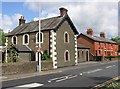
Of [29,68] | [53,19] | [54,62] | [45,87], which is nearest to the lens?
[45,87]

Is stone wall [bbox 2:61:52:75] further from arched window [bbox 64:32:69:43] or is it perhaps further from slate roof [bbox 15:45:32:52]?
arched window [bbox 64:32:69:43]

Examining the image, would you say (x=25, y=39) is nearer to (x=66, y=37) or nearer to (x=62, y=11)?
(x=66, y=37)

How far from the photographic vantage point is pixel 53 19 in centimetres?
3166

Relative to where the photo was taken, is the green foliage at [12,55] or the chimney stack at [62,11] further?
the chimney stack at [62,11]

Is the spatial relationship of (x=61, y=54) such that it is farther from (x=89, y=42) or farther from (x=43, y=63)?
(x=89, y=42)

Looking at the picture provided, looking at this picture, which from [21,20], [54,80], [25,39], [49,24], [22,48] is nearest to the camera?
[54,80]

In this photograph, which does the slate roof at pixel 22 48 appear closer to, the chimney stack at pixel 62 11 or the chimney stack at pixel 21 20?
the chimney stack at pixel 62 11

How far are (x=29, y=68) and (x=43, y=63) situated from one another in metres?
2.83

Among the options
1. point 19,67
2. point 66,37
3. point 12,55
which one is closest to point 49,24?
point 66,37

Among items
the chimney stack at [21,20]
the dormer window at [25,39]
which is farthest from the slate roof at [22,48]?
the chimney stack at [21,20]

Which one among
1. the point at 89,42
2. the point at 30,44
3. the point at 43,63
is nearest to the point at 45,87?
the point at 43,63

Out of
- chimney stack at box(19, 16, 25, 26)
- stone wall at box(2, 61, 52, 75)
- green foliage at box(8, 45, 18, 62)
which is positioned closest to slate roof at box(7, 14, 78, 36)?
chimney stack at box(19, 16, 25, 26)

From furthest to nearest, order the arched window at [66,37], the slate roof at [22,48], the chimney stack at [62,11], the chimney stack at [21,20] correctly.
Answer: the chimney stack at [21,20] < the chimney stack at [62,11] < the arched window at [66,37] < the slate roof at [22,48]

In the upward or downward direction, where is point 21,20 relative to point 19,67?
upward
